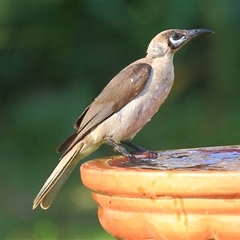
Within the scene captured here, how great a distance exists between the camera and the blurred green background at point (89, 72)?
302 inches

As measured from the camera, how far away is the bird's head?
157 inches

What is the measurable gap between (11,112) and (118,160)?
19.2ft

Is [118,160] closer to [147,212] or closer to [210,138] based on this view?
[147,212]

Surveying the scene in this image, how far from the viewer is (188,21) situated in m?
7.52

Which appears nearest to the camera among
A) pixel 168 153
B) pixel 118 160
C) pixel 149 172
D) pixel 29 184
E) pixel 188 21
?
pixel 149 172

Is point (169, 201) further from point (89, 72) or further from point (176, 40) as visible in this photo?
point (89, 72)

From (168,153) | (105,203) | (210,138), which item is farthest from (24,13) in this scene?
(105,203)

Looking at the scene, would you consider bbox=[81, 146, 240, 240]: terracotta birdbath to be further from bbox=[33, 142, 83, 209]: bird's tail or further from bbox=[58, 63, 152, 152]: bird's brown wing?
bbox=[58, 63, 152, 152]: bird's brown wing

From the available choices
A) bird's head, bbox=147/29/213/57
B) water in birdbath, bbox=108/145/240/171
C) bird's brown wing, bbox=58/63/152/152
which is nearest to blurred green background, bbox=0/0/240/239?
bird's head, bbox=147/29/213/57

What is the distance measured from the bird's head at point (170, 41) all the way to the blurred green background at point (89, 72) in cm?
310

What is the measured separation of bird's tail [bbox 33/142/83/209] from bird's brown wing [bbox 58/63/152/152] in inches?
2.1

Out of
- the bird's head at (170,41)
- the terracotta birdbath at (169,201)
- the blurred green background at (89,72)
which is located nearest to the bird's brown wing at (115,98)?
the bird's head at (170,41)

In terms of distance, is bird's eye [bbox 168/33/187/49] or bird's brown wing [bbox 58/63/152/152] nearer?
bird's brown wing [bbox 58/63/152/152]

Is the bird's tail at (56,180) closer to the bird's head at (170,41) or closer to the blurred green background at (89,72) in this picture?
the bird's head at (170,41)
